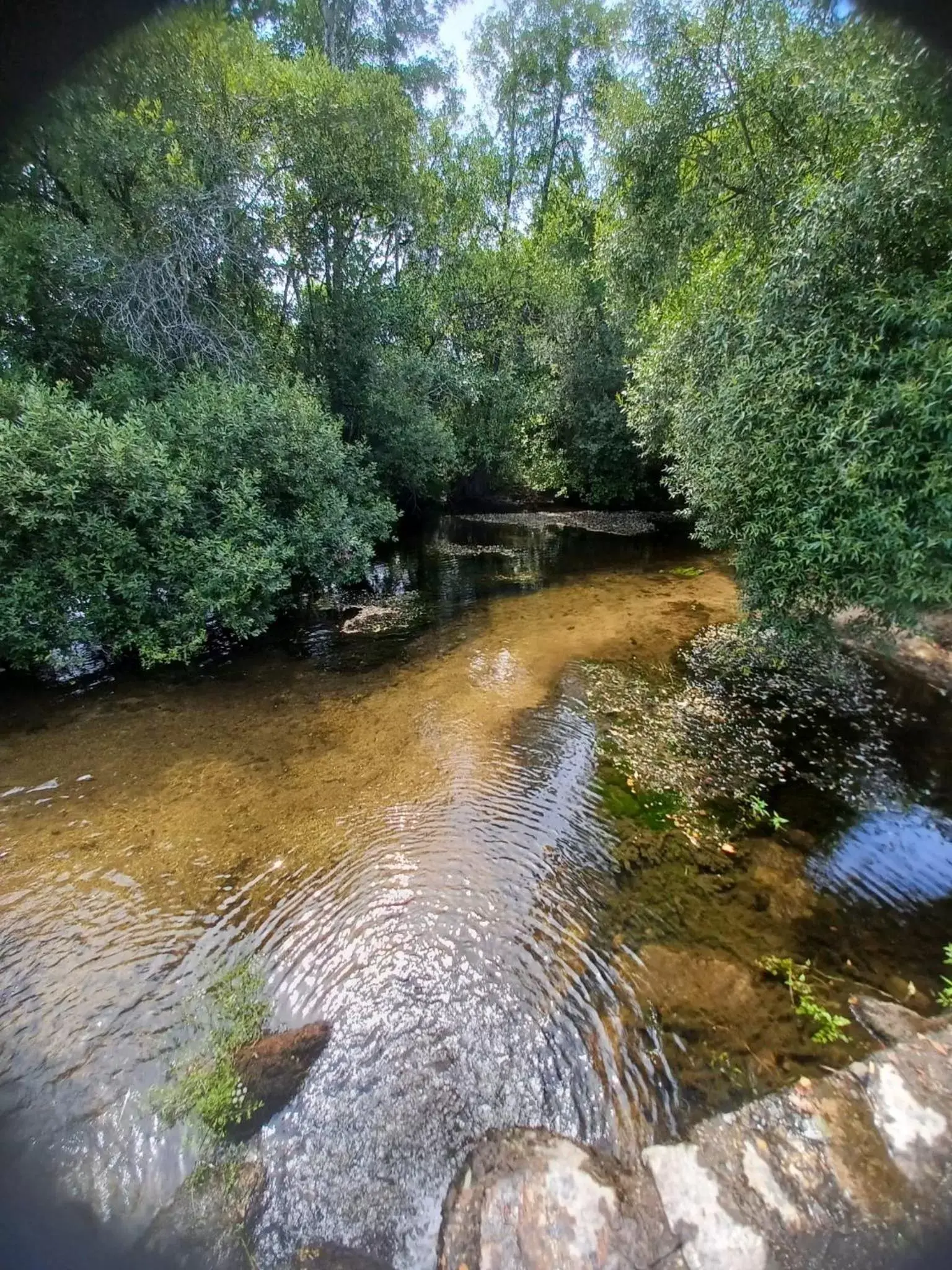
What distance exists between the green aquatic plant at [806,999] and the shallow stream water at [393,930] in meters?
0.08

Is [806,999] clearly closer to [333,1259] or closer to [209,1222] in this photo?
[333,1259]

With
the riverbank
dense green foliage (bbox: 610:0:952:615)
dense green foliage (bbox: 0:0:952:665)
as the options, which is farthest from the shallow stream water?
dense green foliage (bbox: 610:0:952:615)

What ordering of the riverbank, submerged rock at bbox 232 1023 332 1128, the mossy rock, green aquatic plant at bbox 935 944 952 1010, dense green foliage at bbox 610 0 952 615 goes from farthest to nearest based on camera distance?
the mossy rock
dense green foliage at bbox 610 0 952 615
green aquatic plant at bbox 935 944 952 1010
submerged rock at bbox 232 1023 332 1128
the riverbank

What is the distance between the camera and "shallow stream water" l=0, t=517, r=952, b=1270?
2807mm

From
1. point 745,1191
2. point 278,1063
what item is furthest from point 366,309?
point 745,1191

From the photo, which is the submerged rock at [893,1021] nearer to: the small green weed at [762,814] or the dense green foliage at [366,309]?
the small green weed at [762,814]

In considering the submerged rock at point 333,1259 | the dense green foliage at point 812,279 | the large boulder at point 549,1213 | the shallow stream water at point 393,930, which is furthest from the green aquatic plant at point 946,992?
the submerged rock at point 333,1259

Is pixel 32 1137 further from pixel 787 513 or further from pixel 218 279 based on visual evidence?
pixel 218 279

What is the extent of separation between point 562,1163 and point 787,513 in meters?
5.02

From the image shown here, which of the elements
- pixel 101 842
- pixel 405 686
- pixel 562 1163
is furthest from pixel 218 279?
pixel 562 1163

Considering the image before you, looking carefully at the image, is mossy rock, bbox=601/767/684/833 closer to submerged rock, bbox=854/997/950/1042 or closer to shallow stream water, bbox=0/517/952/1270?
shallow stream water, bbox=0/517/952/1270

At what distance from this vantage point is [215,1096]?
2.96 metres

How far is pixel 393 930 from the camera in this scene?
397 centimetres

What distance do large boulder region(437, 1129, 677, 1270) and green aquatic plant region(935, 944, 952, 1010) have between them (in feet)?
7.34
